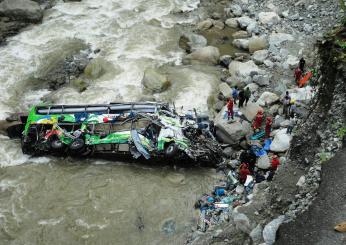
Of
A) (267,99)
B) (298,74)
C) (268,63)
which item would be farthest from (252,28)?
(267,99)

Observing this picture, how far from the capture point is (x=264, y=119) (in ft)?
54.2

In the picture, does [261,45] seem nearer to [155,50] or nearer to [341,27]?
[155,50]

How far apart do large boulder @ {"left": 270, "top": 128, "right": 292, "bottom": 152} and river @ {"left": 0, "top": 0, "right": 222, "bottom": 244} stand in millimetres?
2417

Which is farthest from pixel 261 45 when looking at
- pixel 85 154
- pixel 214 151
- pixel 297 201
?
pixel 297 201

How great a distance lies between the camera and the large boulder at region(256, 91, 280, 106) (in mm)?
17156

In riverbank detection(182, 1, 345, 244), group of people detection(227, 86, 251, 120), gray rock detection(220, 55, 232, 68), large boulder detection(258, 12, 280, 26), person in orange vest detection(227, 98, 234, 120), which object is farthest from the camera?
large boulder detection(258, 12, 280, 26)

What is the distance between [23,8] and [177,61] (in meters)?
9.95

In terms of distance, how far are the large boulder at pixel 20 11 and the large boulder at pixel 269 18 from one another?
507 inches

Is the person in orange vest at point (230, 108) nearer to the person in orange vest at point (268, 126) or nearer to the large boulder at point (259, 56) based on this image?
the person in orange vest at point (268, 126)

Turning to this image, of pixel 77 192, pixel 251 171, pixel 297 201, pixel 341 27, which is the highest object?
pixel 341 27

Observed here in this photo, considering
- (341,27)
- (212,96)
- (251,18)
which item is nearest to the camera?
(341,27)

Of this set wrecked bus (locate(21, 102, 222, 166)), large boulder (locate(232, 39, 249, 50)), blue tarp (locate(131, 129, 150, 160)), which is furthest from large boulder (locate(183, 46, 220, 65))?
blue tarp (locate(131, 129, 150, 160))

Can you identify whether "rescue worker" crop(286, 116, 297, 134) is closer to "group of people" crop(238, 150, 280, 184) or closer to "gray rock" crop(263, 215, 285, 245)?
"group of people" crop(238, 150, 280, 184)

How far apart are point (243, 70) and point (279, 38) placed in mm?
3476
